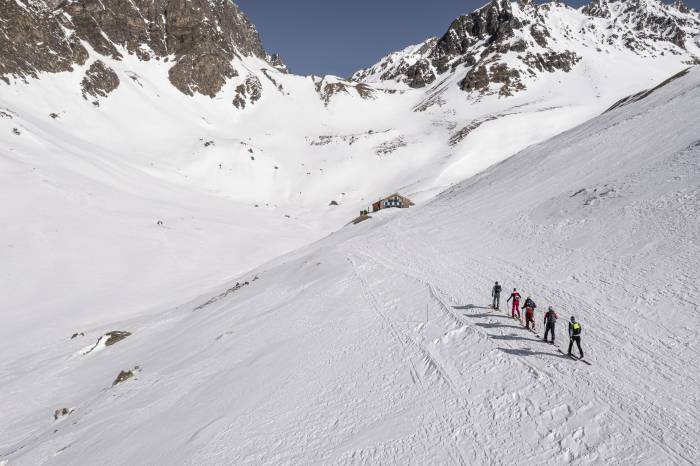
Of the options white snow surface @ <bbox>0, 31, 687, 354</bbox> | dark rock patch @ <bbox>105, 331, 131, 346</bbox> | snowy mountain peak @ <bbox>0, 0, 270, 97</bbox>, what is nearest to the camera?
dark rock patch @ <bbox>105, 331, 131, 346</bbox>

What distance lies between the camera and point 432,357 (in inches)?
493

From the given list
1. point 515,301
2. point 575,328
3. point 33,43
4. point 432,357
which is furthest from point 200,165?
point 575,328

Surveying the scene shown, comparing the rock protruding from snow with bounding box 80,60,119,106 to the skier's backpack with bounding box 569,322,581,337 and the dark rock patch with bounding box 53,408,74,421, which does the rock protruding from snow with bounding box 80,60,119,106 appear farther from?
the skier's backpack with bounding box 569,322,581,337

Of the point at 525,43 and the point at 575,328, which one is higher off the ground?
the point at 525,43

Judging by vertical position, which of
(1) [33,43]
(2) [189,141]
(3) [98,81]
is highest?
(1) [33,43]

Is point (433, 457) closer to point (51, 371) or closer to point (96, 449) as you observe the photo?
point (96, 449)

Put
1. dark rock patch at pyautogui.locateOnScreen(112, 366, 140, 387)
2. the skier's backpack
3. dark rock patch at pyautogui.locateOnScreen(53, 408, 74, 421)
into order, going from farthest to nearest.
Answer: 1. dark rock patch at pyautogui.locateOnScreen(112, 366, 140, 387)
2. dark rock patch at pyautogui.locateOnScreen(53, 408, 74, 421)
3. the skier's backpack

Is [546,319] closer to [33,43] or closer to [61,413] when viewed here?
[61,413]

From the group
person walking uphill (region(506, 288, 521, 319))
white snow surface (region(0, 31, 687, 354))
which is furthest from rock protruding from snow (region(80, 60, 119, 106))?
person walking uphill (region(506, 288, 521, 319))

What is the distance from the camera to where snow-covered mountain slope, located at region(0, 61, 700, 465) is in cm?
921

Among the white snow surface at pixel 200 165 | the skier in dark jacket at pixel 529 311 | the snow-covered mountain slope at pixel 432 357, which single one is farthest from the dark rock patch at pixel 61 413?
the skier in dark jacket at pixel 529 311

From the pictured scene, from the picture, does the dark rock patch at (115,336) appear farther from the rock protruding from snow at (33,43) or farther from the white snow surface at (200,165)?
the rock protruding from snow at (33,43)

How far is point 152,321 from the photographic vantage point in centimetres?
2766

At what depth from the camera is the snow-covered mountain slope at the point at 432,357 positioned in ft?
30.2
